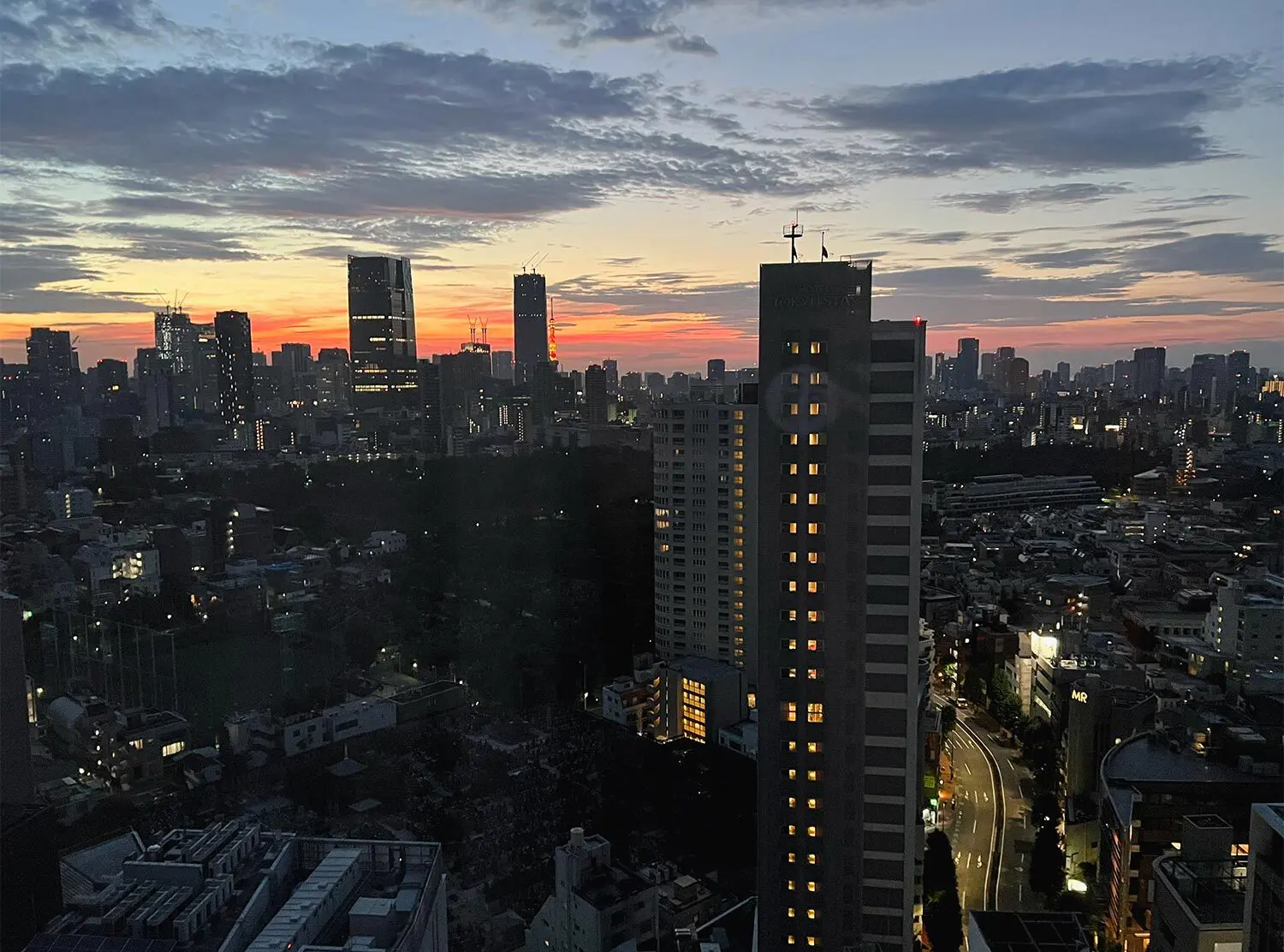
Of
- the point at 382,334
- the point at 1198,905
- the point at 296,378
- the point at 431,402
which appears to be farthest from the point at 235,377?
the point at 1198,905

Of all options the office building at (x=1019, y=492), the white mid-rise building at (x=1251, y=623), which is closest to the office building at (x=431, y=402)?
the office building at (x=1019, y=492)

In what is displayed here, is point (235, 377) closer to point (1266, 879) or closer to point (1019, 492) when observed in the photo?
point (1019, 492)

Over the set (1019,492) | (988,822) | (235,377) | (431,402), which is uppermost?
(235,377)

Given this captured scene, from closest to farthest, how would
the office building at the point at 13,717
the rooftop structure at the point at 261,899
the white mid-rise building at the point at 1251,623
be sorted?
the rooftop structure at the point at 261,899, the office building at the point at 13,717, the white mid-rise building at the point at 1251,623

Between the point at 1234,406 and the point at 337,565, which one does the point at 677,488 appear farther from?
the point at 1234,406

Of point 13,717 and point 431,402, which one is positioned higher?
point 431,402

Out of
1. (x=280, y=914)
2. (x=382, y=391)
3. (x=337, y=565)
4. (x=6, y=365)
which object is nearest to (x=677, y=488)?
(x=337, y=565)

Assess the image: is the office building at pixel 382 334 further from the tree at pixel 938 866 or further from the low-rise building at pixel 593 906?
the tree at pixel 938 866
